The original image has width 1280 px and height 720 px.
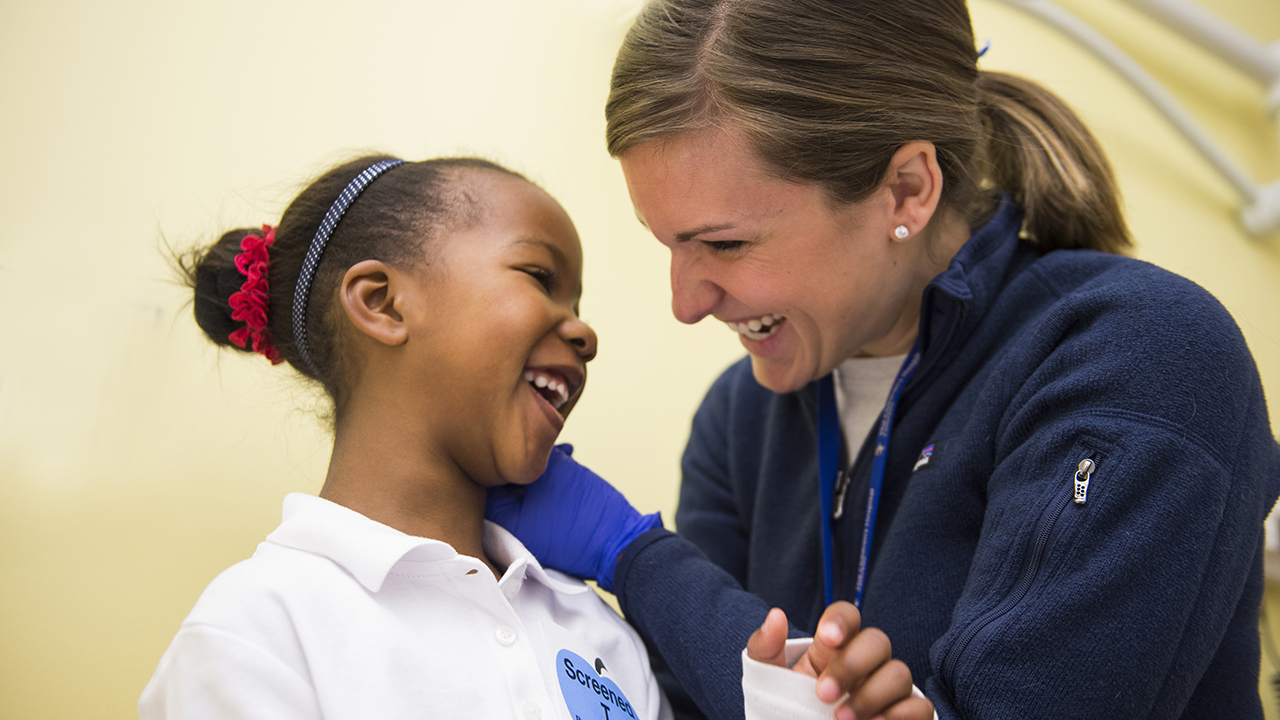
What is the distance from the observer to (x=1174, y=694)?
818 mm

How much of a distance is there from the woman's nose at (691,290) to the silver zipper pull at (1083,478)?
48 cm

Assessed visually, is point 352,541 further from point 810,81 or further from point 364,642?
point 810,81

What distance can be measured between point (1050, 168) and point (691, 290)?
568 millimetres

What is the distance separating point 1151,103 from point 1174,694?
1.69 meters

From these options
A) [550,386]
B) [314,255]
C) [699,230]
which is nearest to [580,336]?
[550,386]

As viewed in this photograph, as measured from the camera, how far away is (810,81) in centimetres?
101

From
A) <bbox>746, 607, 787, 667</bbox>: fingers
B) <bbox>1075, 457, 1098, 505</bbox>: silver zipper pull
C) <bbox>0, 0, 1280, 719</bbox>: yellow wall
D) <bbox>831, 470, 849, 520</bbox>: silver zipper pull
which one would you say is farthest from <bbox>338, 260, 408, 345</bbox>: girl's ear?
<bbox>1075, 457, 1098, 505</bbox>: silver zipper pull

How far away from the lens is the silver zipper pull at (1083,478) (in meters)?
0.82

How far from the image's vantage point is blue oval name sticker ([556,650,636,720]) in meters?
0.89

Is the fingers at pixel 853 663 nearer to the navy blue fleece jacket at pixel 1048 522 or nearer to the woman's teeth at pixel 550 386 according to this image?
the navy blue fleece jacket at pixel 1048 522

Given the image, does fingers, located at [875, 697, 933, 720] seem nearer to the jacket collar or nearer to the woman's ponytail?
the jacket collar

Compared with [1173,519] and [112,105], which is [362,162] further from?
[1173,519]

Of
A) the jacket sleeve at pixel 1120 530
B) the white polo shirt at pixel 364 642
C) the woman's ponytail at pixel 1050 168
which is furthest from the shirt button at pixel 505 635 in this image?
the woman's ponytail at pixel 1050 168

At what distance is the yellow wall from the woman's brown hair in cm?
53
